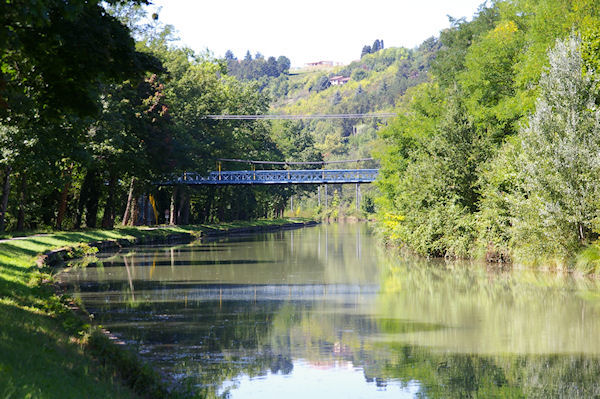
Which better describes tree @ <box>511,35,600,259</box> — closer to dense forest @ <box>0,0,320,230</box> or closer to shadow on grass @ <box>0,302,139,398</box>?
dense forest @ <box>0,0,320,230</box>

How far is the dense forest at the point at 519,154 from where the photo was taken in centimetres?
2888

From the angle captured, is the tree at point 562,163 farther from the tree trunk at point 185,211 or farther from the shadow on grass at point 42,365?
the tree trunk at point 185,211

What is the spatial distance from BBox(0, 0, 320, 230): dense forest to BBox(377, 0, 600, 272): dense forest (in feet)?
50.0

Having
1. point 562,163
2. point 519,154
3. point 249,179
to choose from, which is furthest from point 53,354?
point 249,179

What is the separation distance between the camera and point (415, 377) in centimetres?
1305

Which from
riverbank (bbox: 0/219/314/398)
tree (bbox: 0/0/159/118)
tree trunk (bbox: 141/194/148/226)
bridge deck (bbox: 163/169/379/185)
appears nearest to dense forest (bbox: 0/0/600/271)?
tree (bbox: 0/0/159/118)

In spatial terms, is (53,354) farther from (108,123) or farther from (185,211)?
(185,211)

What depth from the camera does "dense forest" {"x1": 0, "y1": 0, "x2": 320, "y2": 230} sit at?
46.4 ft

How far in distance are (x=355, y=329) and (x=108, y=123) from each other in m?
31.3

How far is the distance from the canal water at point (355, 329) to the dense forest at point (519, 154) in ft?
7.22

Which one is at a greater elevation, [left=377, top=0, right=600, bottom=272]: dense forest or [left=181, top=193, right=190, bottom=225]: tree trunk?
[left=377, top=0, right=600, bottom=272]: dense forest

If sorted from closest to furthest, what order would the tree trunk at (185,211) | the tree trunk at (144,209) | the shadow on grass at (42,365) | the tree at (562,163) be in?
the shadow on grass at (42,365), the tree at (562,163), the tree trunk at (144,209), the tree trunk at (185,211)

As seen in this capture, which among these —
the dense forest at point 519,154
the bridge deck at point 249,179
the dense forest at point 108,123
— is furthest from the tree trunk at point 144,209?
the dense forest at point 519,154

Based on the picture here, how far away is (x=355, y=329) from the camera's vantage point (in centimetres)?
1778
